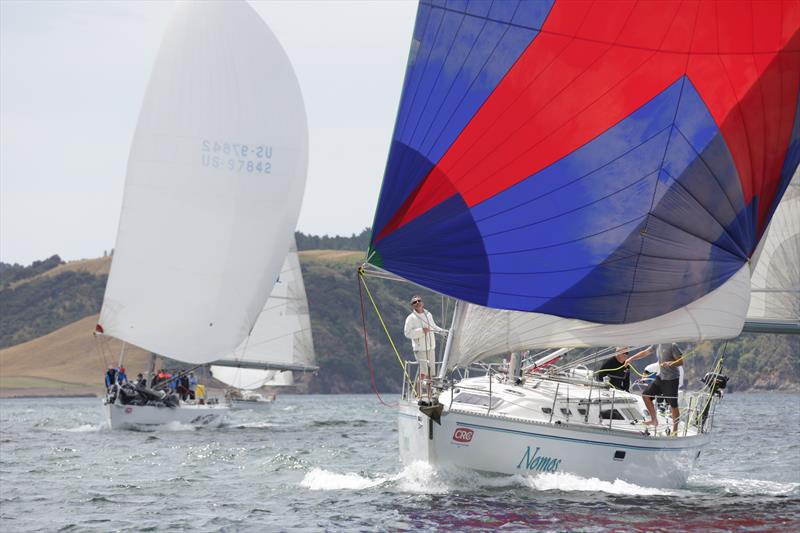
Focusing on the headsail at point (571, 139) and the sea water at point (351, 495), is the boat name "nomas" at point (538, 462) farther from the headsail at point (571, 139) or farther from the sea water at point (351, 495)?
the headsail at point (571, 139)

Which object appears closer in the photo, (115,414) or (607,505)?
(607,505)

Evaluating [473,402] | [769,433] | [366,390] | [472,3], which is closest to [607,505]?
[473,402]

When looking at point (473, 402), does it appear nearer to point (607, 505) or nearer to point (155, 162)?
point (607, 505)

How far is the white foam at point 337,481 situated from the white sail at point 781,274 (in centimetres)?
814

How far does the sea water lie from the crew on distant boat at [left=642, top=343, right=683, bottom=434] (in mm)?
1045

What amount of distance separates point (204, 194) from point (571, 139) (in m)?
17.6

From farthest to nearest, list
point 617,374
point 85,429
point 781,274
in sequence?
point 85,429, point 781,274, point 617,374

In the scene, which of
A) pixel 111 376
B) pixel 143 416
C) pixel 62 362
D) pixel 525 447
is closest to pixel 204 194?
pixel 143 416

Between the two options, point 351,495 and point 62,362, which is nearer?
point 351,495

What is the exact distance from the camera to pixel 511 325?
47.9ft

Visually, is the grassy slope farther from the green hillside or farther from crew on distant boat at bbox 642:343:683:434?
crew on distant boat at bbox 642:343:683:434

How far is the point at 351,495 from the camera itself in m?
14.9

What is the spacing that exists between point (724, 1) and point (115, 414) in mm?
22212

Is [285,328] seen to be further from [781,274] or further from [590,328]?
[590,328]
